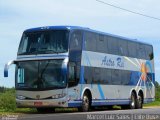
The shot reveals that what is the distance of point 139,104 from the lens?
35219 mm

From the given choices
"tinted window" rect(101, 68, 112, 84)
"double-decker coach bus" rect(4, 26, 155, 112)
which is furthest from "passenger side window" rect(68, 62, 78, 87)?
"tinted window" rect(101, 68, 112, 84)

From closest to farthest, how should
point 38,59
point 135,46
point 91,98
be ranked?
point 38,59 < point 91,98 < point 135,46

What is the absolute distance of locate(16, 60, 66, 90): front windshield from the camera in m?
26.2

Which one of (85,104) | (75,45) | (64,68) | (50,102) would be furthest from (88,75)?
(50,102)

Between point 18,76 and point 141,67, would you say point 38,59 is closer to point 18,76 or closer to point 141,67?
point 18,76

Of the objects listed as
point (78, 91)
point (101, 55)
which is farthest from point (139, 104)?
point (78, 91)

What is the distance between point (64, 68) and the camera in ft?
85.3

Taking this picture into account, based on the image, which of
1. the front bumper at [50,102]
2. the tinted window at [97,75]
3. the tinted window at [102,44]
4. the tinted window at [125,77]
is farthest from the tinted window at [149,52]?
the front bumper at [50,102]

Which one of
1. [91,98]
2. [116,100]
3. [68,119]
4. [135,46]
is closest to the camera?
[68,119]

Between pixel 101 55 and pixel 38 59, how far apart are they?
14.9 ft

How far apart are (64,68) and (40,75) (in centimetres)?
134

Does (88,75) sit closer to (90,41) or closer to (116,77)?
(90,41)

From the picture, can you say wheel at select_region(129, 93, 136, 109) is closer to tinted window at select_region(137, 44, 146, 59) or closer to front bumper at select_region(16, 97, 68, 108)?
tinted window at select_region(137, 44, 146, 59)

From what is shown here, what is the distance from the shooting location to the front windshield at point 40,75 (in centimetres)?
2616
